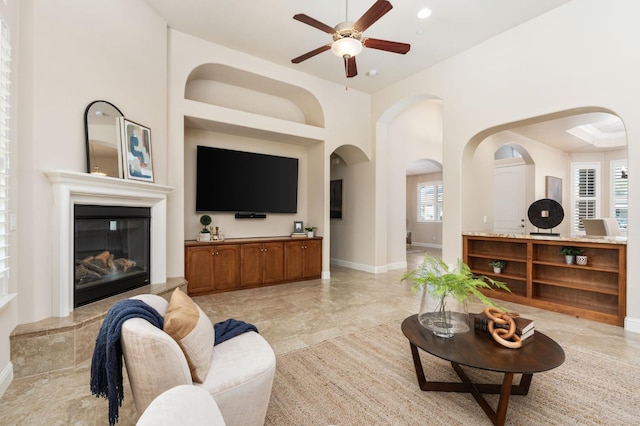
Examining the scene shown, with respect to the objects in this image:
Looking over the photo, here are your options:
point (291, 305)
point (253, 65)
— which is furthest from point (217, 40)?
point (291, 305)

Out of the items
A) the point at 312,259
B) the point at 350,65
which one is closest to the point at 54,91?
the point at 350,65

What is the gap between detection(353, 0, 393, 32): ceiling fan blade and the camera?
100 inches

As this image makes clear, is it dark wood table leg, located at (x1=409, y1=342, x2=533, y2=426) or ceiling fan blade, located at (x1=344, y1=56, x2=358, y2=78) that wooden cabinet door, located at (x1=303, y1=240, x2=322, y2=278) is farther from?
dark wood table leg, located at (x1=409, y1=342, x2=533, y2=426)

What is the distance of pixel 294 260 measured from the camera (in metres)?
5.56

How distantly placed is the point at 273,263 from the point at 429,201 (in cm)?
809

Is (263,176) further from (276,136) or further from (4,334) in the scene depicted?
(4,334)

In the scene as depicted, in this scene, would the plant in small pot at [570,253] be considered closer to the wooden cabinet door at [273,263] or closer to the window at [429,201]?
the wooden cabinet door at [273,263]

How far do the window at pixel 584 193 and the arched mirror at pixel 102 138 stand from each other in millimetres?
10204

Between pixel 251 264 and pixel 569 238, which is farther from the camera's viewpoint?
pixel 251 264

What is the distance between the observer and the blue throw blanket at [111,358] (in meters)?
1.36

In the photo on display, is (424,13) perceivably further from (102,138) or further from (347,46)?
(102,138)

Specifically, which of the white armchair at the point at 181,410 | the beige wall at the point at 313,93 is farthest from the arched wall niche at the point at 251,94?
the white armchair at the point at 181,410

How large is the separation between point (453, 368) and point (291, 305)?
2.25m

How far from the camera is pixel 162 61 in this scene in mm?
4062
